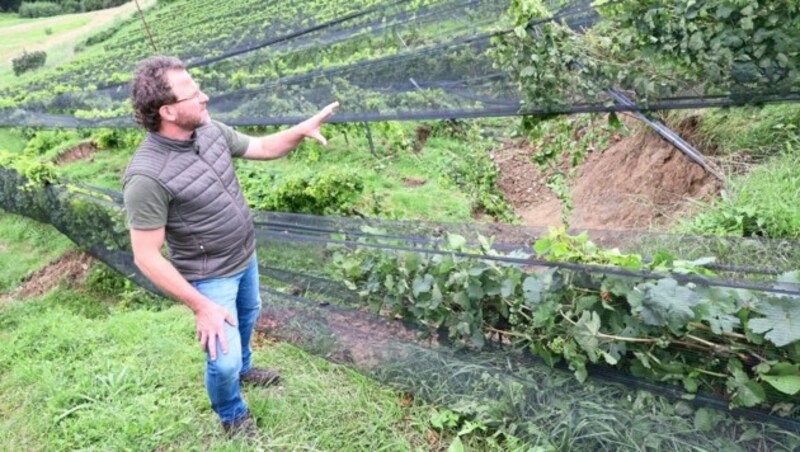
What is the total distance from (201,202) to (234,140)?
508mm

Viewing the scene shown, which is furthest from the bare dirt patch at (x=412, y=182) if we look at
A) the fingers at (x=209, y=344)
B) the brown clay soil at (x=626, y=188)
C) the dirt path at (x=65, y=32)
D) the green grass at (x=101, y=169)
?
the dirt path at (x=65, y=32)

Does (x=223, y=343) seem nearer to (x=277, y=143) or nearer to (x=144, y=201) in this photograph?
(x=144, y=201)

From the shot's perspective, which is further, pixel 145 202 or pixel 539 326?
pixel 539 326

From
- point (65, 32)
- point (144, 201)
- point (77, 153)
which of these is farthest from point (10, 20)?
point (144, 201)

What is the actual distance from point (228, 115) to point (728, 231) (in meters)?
4.24

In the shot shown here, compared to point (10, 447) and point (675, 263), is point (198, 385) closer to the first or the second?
point (10, 447)

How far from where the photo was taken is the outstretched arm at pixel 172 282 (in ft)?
7.81

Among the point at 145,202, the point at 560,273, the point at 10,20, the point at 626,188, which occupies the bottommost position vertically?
the point at 10,20

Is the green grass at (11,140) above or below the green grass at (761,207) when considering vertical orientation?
below

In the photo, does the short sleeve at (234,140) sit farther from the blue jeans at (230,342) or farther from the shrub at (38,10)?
the shrub at (38,10)

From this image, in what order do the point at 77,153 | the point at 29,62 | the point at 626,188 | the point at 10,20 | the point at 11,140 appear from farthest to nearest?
the point at 10,20 → the point at 29,62 → the point at 11,140 → the point at 77,153 → the point at 626,188

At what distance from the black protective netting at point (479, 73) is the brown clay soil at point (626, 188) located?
186 centimetres

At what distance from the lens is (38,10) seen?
42156 millimetres

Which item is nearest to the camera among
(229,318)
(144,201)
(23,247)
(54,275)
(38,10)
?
(144,201)
